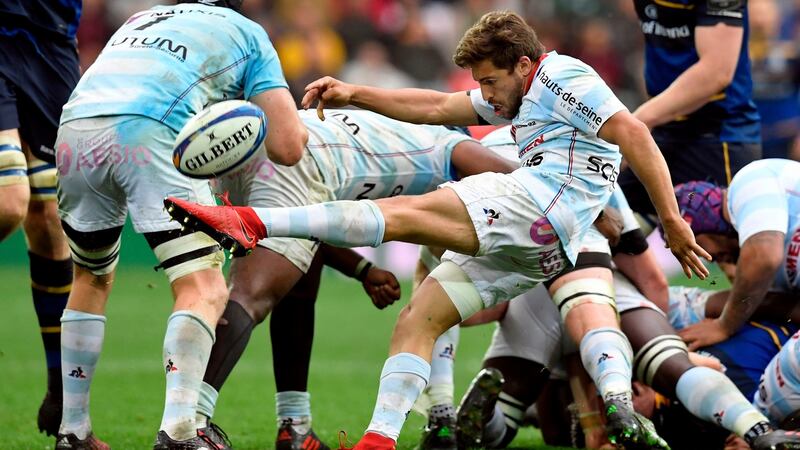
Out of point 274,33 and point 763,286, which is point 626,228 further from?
point 274,33

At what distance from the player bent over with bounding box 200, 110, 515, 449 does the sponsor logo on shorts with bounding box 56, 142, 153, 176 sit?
21.8 inches

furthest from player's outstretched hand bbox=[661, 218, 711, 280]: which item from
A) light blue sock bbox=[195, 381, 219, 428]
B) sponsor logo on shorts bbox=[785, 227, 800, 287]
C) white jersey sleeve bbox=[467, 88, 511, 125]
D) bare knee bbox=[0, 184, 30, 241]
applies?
bare knee bbox=[0, 184, 30, 241]

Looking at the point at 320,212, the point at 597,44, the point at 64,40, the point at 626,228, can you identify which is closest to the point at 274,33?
the point at 597,44

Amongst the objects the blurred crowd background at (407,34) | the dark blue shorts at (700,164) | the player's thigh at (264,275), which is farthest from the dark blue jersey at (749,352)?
the blurred crowd background at (407,34)

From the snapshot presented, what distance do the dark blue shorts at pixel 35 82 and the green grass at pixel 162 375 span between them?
3.95 ft

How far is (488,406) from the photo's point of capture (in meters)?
5.66

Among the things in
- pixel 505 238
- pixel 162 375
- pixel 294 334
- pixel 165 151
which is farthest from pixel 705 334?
pixel 162 375

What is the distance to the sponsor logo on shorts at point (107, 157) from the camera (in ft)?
15.6

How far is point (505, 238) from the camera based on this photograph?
4855 mm

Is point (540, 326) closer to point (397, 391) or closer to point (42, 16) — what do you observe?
point (397, 391)

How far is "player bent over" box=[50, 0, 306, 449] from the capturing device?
4.71m

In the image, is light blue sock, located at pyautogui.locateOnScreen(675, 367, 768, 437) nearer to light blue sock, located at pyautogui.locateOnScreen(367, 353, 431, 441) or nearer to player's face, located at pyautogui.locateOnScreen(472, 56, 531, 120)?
light blue sock, located at pyautogui.locateOnScreen(367, 353, 431, 441)

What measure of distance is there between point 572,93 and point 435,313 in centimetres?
105

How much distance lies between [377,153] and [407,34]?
10680 millimetres
